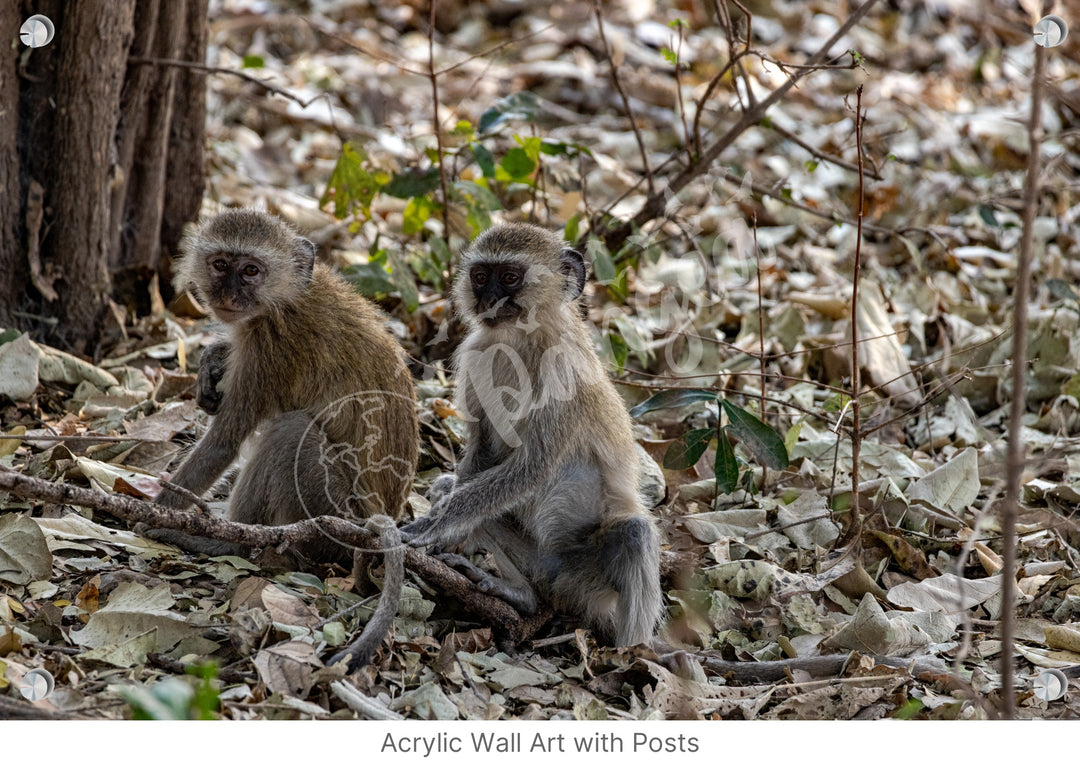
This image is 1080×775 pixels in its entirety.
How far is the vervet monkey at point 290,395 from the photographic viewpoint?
5375mm

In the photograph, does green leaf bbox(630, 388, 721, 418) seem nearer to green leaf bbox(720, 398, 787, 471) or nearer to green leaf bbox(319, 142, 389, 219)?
green leaf bbox(720, 398, 787, 471)

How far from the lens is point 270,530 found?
4.37 metres

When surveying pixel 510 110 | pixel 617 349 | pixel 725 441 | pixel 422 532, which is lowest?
pixel 422 532

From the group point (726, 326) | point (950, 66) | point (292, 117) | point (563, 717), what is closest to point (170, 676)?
point (563, 717)

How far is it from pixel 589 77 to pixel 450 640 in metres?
9.27

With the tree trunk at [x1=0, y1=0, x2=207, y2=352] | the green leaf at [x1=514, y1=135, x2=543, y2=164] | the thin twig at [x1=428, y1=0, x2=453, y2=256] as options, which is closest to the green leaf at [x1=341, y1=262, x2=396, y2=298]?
the thin twig at [x1=428, y1=0, x2=453, y2=256]

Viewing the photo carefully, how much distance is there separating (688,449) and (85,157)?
379cm

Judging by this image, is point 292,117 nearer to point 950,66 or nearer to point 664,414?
point 664,414

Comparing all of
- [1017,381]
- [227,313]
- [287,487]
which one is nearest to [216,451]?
[287,487]

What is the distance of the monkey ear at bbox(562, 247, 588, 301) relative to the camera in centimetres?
556

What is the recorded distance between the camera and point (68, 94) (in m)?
6.33

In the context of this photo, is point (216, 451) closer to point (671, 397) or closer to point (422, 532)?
point (422, 532)

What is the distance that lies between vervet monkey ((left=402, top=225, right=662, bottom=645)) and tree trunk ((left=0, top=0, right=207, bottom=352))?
2.46 metres
